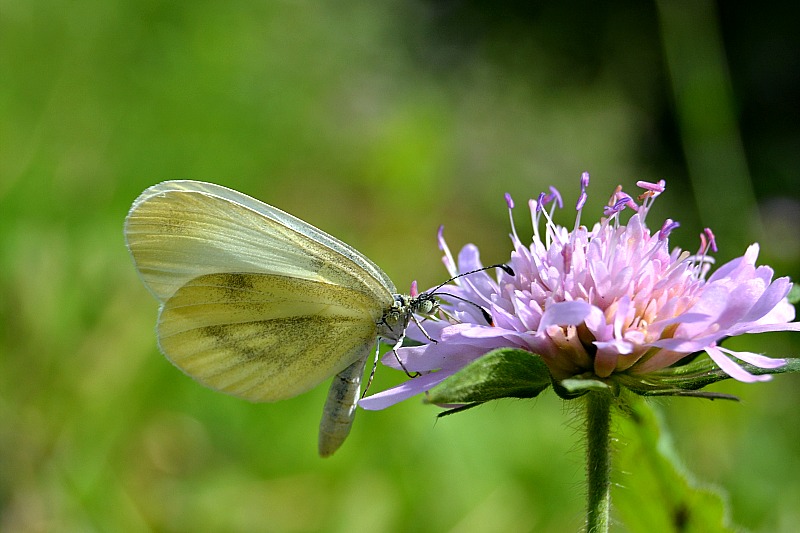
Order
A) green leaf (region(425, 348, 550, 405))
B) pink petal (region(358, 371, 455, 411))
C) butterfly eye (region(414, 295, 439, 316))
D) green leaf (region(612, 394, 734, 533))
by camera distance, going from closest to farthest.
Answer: green leaf (region(425, 348, 550, 405)), pink petal (region(358, 371, 455, 411)), green leaf (region(612, 394, 734, 533)), butterfly eye (region(414, 295, 439, 316))

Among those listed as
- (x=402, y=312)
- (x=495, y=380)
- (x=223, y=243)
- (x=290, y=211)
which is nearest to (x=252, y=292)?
(x=223, y=243)

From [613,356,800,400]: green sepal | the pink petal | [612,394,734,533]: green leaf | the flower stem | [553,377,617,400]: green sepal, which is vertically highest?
[553,377,617,400]: green sepal

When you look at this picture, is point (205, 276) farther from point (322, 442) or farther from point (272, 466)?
point (272, 466)

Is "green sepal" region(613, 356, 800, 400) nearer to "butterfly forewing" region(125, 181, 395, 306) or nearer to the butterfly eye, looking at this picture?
the butterfly eye

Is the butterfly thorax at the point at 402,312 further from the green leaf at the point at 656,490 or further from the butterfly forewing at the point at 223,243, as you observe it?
the green leaf at the point at 656,490

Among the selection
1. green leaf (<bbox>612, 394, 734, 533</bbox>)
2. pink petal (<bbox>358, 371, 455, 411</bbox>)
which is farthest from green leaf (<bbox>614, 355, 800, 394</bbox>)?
pink petal (<bbox>358, 371, 455, 411</bbox>)

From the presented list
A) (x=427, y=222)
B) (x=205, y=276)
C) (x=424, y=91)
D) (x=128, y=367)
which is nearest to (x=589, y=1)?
(x=424, y=91)

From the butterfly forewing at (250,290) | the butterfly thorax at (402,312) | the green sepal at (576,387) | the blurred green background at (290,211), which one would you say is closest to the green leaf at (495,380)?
the green sepal at (576,387)
